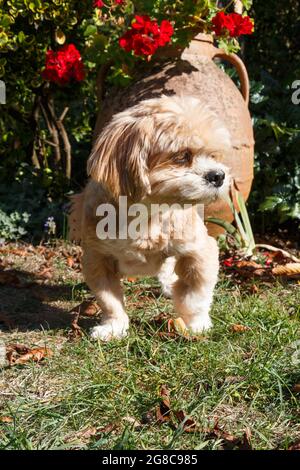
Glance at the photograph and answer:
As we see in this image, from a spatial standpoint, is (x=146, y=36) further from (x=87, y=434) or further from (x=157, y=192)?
(x=87, y=434)

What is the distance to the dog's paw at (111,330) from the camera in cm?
378

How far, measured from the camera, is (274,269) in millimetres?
4945

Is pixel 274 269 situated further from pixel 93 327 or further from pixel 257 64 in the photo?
pixel 257 64

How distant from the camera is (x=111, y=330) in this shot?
12.6ft

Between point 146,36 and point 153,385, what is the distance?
8.96 feet

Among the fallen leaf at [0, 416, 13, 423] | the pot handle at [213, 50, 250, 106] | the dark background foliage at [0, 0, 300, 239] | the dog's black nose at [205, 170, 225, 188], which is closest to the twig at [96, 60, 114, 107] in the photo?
the dark background foliage at [0, 0, 300, 239]

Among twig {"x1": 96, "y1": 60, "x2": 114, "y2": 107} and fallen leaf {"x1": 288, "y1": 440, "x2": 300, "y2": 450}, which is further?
twig {"x1": 96, "y1": 60, "x2": 114, "y2": 107}

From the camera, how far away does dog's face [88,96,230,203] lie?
3.43m

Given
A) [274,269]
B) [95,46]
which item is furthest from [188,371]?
[95,46]

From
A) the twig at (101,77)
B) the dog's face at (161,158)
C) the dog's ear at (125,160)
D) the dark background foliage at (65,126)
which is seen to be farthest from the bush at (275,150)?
the dog's ear at (125,160)

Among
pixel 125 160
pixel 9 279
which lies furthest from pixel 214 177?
pixel 9 279

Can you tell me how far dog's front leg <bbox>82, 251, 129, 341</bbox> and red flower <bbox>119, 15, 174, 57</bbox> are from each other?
176 cm

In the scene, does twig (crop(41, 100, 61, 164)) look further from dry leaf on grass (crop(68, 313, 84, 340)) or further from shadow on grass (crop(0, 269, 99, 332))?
dry leaf on grass (crop(68, 313, 84, 340))

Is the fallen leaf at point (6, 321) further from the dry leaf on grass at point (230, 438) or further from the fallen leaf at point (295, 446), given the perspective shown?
Result: the fallen leaf at point (295, 446)
